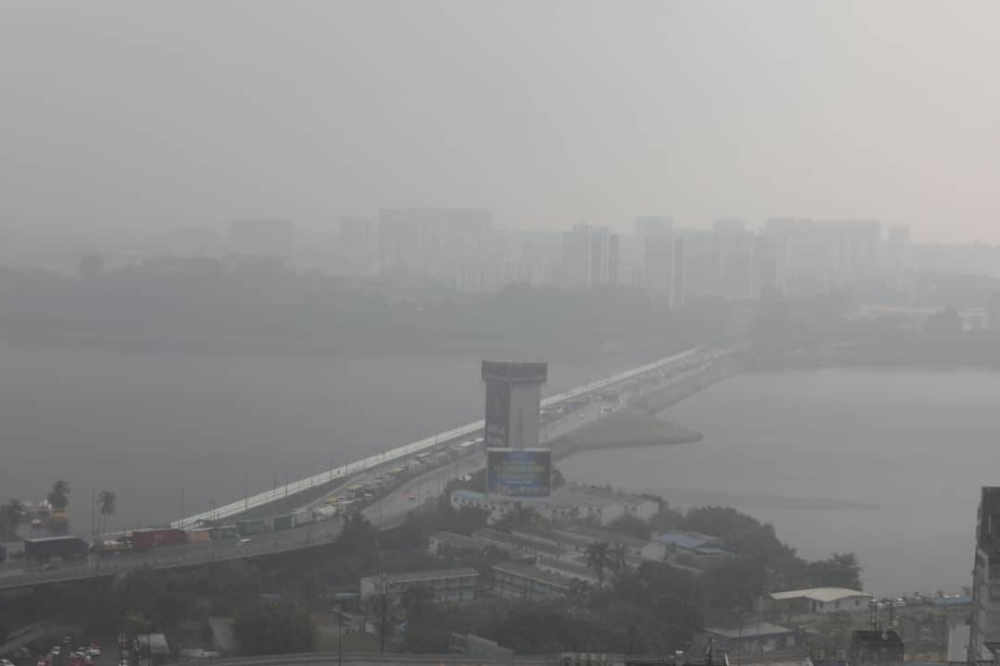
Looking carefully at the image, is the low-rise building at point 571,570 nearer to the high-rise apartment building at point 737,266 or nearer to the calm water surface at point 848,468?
the calm water surface at point 848,468

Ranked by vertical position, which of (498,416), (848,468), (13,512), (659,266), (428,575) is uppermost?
(659,266)

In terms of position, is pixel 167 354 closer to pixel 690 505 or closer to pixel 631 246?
pixel 690 505

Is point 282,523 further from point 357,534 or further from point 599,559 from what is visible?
point 599,559

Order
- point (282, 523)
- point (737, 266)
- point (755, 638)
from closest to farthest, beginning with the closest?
point (755, 638)
point (282, 523)
point (737, 266)

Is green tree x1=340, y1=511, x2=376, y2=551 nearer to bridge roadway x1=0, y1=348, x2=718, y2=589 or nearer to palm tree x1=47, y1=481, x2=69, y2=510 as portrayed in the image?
bridge roadway x1=0, y1=348, x2=718, y2=589

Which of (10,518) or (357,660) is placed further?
(10,518)

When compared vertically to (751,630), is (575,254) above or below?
above

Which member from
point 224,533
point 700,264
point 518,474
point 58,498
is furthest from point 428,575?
point 700,264

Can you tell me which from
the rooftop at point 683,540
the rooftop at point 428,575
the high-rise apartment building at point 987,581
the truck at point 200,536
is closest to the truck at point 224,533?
the truck at point 200,536
